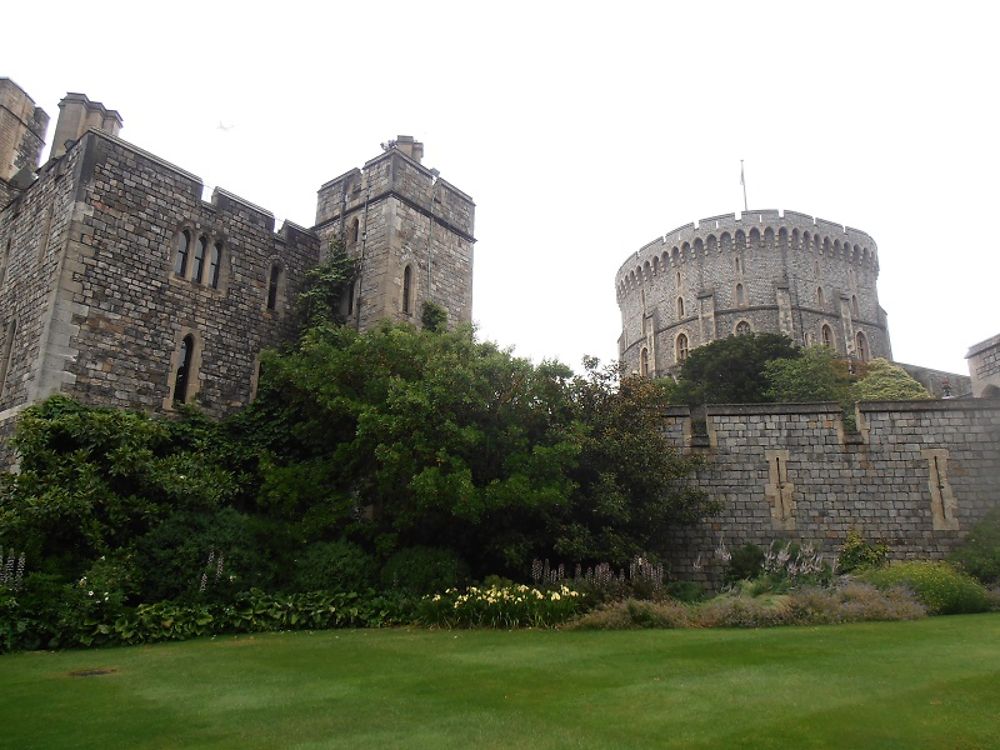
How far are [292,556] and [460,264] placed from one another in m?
11.4

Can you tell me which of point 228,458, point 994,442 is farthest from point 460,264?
point 994,442

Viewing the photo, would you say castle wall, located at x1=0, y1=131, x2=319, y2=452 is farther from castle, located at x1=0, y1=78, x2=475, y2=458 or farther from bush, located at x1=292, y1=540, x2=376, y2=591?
bush, located at x1=292, y1=540, x2=376, y2=591

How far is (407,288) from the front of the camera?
68.8 ft

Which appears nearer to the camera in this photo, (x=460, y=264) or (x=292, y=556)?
(x=292, y=556)

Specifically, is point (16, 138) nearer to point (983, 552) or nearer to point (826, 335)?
point (983, 552)

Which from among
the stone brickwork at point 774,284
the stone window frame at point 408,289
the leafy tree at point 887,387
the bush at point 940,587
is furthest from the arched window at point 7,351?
the stone brickwork at point 774,284

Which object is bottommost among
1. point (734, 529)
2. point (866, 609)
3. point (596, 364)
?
point (866, 609)

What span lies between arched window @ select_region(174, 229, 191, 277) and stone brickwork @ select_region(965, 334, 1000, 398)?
2014 centimetres

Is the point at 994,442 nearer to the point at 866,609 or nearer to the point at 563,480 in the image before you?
the point at 866,609

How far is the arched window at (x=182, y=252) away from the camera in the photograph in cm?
1881

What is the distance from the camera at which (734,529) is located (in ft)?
55.8

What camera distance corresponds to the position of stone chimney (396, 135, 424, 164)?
77.0 feet

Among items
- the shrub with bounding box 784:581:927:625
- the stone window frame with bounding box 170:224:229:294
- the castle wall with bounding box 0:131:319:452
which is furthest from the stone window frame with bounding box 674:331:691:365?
the shrub with bounding box 784:581:927:625

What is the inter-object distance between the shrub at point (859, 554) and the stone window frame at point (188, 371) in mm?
15813
